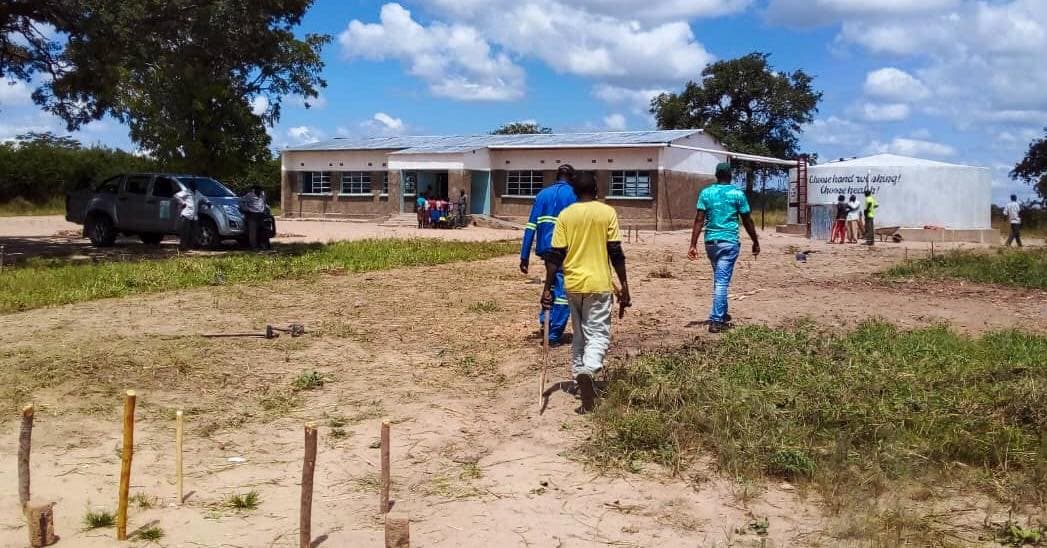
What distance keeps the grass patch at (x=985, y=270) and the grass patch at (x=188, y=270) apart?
8.02m

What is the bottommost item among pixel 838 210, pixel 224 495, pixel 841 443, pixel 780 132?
pixel 224 495

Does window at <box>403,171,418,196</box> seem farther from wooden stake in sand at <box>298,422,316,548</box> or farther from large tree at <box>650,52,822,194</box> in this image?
wooden stake in sand at <box>298,422,316,548</box>

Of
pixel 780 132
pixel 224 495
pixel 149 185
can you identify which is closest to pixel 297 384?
pixel 224 495

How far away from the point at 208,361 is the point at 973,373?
5976mm

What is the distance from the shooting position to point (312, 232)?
90.4 feet

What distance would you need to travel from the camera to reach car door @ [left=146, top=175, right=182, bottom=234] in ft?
61.9

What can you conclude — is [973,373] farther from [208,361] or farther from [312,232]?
[312,232]

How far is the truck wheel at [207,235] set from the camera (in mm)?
18422

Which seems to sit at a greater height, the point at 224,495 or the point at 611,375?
the point at 611,375

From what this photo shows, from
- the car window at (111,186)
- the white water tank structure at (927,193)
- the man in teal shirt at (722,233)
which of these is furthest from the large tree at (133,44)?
the white water tank structure at (927,193)

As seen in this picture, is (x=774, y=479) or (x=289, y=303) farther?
(x=289, y=303)

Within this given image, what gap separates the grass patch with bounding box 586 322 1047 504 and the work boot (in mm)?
109

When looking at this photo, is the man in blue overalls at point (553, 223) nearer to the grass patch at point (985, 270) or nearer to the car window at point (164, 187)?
the grass patch at point (985, 270)

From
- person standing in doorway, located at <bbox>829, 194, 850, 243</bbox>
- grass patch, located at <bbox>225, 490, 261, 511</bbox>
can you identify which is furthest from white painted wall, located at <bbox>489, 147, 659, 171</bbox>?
grass patch, located at <bbox>225, 490, 261, 511</bbox>
